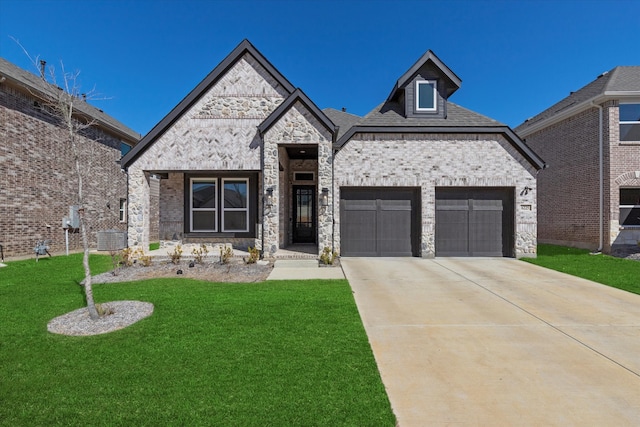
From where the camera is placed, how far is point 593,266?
9.91m

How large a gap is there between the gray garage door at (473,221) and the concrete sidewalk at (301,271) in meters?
5.16

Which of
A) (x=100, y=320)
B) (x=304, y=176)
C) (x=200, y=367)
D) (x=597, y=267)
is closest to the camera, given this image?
(x=200, y=367)

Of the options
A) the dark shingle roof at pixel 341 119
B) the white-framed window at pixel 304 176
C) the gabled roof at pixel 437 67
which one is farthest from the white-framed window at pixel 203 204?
the gabled roof at pixel 437 67

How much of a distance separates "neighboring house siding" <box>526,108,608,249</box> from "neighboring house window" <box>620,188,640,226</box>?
934 millimetres

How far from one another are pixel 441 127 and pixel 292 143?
5813 mm

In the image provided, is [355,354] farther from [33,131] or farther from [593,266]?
[33,131]

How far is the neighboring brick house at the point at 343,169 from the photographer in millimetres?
10430

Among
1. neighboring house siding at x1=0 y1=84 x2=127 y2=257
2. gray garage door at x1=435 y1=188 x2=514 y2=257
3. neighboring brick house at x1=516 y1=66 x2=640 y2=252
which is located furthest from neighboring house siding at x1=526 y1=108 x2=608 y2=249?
neighboring house siding at x1=0 y1=84 x2=127 y2=257

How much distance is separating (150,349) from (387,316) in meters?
3.66

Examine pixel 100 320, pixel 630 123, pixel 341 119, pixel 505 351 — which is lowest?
pixel 505 351

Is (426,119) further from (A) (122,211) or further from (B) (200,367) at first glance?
(A) (122,211)

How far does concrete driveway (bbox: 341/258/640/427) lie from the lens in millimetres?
2867

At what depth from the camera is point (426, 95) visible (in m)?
12.3

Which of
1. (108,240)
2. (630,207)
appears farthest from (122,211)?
(630,207)
